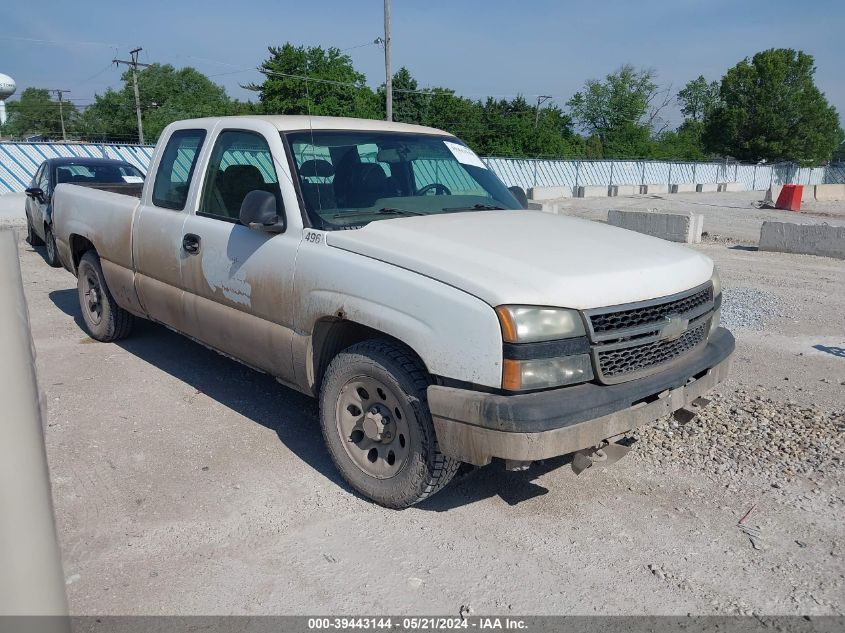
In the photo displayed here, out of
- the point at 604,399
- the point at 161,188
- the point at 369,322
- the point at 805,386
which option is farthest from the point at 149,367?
the point at 805,386

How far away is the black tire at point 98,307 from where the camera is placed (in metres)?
6.27

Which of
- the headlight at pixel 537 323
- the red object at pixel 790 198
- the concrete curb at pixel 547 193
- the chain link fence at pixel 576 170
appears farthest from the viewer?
the concrete curb at pixel 547 193

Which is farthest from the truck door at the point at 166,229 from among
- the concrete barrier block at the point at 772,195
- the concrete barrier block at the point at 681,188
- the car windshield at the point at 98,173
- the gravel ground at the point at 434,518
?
the concrete barrier block at the point at 681,188

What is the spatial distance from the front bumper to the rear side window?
109 inches

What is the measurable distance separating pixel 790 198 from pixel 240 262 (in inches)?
1108

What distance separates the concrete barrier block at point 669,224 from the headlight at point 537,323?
1181cm

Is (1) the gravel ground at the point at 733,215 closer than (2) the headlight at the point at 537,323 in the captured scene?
No

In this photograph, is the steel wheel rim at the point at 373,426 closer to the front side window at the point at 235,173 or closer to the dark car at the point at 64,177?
the front side window at the point at 235,173

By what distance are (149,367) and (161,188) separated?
1597 mm

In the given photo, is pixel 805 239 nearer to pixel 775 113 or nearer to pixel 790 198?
pixel 790 198

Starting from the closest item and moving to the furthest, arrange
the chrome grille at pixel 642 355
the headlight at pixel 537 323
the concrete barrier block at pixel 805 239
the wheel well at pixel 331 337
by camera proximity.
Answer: the headlight at pixel 537 323
the chrome grille at pixel 642 355
the wheel well at pixel 331 337
the concrete barrier block at pixel 805 239

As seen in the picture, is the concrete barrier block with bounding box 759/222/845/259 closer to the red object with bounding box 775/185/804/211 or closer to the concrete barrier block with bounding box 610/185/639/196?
the red object with bounding box 775/185/804/211

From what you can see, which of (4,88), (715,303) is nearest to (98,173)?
(715,303)

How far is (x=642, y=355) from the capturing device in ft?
11.0
